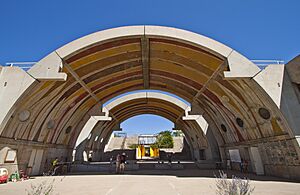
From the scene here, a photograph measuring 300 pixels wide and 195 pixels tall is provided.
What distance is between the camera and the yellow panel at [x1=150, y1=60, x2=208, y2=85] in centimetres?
1664

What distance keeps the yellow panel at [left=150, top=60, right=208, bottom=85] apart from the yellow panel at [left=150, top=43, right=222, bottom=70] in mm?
1740

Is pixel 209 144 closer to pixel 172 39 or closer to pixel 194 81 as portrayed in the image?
pixel 194 81

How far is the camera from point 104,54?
47.8ft

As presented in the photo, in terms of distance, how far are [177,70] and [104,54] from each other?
644 centimetres

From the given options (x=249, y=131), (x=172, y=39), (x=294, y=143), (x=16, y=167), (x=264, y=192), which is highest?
(x=172, y=39)

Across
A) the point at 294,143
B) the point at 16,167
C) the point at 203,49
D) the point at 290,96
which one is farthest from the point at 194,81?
the point at 16,167

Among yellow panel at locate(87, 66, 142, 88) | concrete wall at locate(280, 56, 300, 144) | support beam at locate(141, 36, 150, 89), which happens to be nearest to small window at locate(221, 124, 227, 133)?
concrete wall at locate(280, 56, 300, 144)

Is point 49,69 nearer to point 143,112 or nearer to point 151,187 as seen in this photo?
point 151,187

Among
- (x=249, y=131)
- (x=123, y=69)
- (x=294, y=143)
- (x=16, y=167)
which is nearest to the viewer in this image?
(x=294, y=143)

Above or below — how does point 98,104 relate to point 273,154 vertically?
above

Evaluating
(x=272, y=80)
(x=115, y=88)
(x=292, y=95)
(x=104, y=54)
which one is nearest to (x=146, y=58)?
(x=104, y=54)

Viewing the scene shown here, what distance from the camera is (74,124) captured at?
20.6 metres

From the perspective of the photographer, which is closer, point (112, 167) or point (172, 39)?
point (172, 39)

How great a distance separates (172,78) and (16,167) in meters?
14.4
